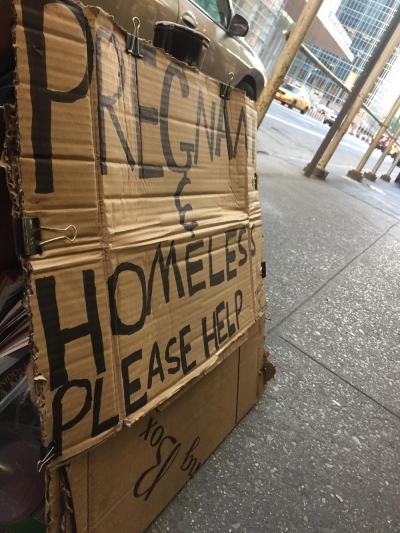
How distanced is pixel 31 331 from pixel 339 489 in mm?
1299

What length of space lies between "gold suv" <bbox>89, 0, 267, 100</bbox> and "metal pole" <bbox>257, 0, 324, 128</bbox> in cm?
41

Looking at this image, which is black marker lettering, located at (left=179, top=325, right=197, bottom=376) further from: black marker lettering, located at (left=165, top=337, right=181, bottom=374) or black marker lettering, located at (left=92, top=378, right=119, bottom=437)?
black marker lettering, located at (left=92, top=378, right=119, bottom=437)

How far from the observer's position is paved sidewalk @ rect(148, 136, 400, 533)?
1.23m

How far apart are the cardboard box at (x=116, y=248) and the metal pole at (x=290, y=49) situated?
242 centimetres

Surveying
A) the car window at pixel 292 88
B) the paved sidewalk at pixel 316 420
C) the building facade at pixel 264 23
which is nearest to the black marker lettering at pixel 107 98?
the paved sidewalk at pixel 316 420

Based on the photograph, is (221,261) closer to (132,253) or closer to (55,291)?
(132,253)

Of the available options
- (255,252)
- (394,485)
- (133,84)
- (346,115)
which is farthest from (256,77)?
(394,485)

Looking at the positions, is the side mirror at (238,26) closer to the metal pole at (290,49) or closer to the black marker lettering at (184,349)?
the metal pole at (290,49)

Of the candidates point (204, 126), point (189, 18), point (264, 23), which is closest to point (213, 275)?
point (204, 126)

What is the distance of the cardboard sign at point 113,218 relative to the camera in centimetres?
70

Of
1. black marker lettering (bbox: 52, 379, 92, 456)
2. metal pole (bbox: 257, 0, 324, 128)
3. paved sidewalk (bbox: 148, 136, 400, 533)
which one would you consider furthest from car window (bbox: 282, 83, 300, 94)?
black marker lettering (bbox: 52, 379, 92, 456)

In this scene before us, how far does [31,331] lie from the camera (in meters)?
0.71

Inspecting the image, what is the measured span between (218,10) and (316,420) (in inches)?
132

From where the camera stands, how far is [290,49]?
3.39 metres
